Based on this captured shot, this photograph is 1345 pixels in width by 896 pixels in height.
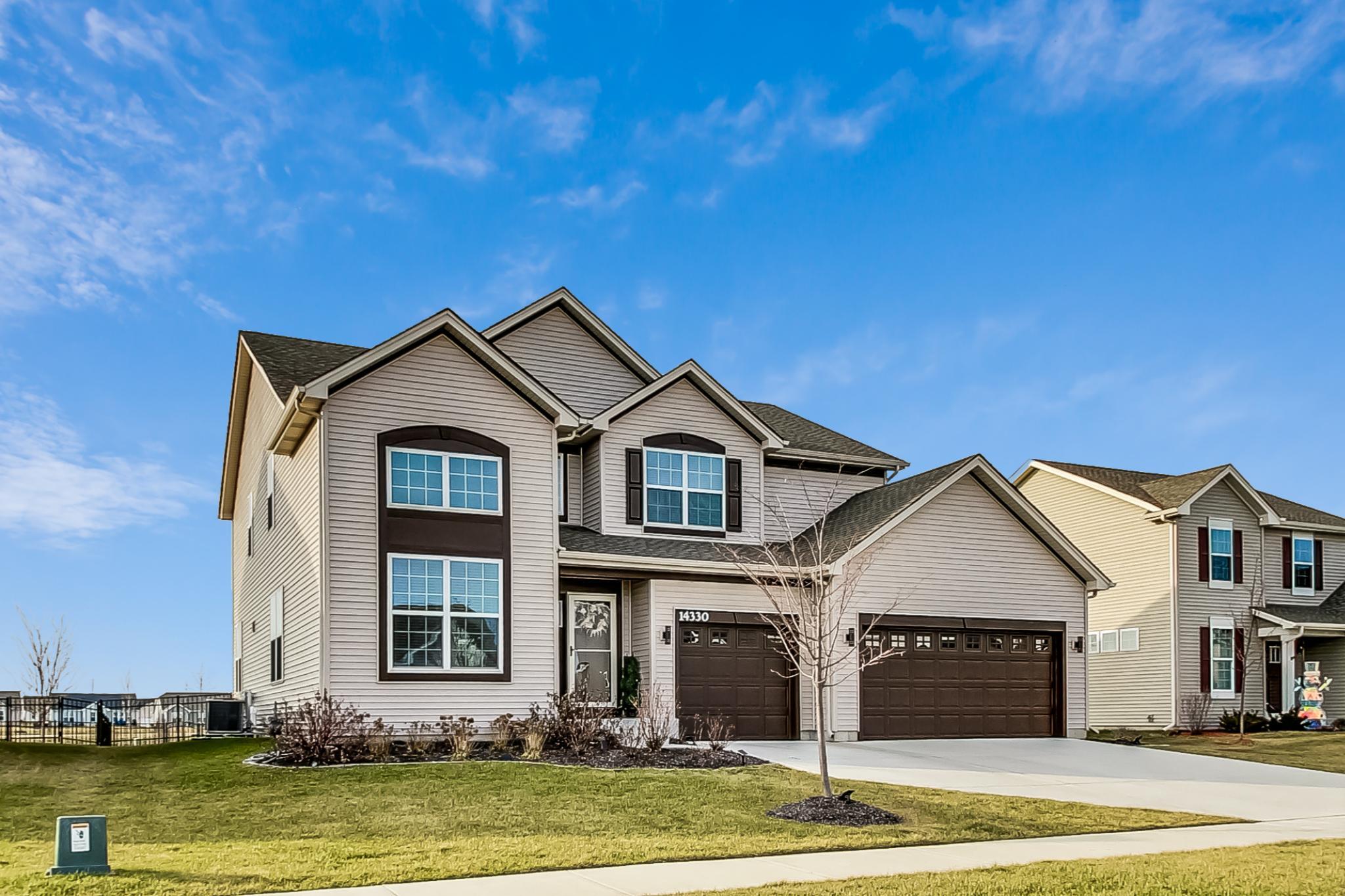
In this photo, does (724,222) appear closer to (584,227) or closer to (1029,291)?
(584,227)

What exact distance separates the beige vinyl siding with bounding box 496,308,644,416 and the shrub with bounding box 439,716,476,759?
786cm

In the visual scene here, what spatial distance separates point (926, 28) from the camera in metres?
22.6

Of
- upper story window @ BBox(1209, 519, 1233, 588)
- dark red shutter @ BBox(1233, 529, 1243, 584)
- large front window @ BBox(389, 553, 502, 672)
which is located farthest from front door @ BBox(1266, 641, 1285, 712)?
large front window @ BBox(389, 553, 502, 672)

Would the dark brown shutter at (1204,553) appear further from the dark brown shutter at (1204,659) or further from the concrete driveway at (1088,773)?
the concrete driveway at (1088,773)

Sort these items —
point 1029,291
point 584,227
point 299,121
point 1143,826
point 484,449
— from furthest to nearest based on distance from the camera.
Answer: point 584,227 → point 1029,291 → point 299,121 → point 484,449 → point 1143,826

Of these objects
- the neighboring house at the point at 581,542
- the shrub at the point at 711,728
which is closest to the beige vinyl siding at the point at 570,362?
the neighboring house at the point at 581,542

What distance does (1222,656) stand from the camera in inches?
1271

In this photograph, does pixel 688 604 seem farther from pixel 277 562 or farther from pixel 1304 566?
pixel 1304 566

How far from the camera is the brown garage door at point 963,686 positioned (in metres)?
23.9

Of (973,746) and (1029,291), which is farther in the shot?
(1029,291)

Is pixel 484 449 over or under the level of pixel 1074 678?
over

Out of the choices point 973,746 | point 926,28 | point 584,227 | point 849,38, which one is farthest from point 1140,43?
point 973,746

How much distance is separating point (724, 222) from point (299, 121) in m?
9.89

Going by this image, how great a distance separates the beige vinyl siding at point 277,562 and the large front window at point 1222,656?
79.5 feet
